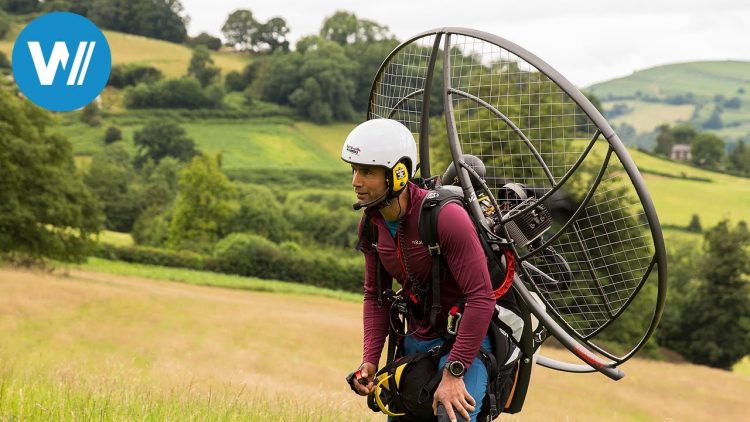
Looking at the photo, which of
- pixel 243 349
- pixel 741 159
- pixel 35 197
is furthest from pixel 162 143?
pixel 243 349

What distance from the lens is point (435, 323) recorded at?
535 cm

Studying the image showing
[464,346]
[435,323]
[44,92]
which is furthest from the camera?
[44,92]

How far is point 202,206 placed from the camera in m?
99.4

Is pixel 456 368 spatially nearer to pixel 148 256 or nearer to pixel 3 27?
pixel 148 256

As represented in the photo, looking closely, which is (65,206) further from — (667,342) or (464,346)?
(464,346)

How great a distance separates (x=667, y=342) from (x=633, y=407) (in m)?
38.7

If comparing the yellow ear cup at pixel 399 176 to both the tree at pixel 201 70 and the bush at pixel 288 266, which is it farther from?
the tree at pixel 201 70

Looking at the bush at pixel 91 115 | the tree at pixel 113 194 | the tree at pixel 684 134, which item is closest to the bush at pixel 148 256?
the tree at pixel 113 194

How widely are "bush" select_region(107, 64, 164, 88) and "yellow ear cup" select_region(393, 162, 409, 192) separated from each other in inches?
7414

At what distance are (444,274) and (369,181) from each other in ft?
2.47

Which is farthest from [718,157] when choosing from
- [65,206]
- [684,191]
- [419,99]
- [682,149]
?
[419,99]

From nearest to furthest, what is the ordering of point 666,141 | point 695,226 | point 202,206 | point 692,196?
point 202,206, point 695,226, point 692,196, point 666,141

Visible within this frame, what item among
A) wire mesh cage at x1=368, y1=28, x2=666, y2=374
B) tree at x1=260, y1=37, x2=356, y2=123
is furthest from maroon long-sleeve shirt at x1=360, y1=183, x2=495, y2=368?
tree at x1=260, y1=37, x2=356, y2=123

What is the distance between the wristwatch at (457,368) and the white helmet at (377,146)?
1228 millimetres
